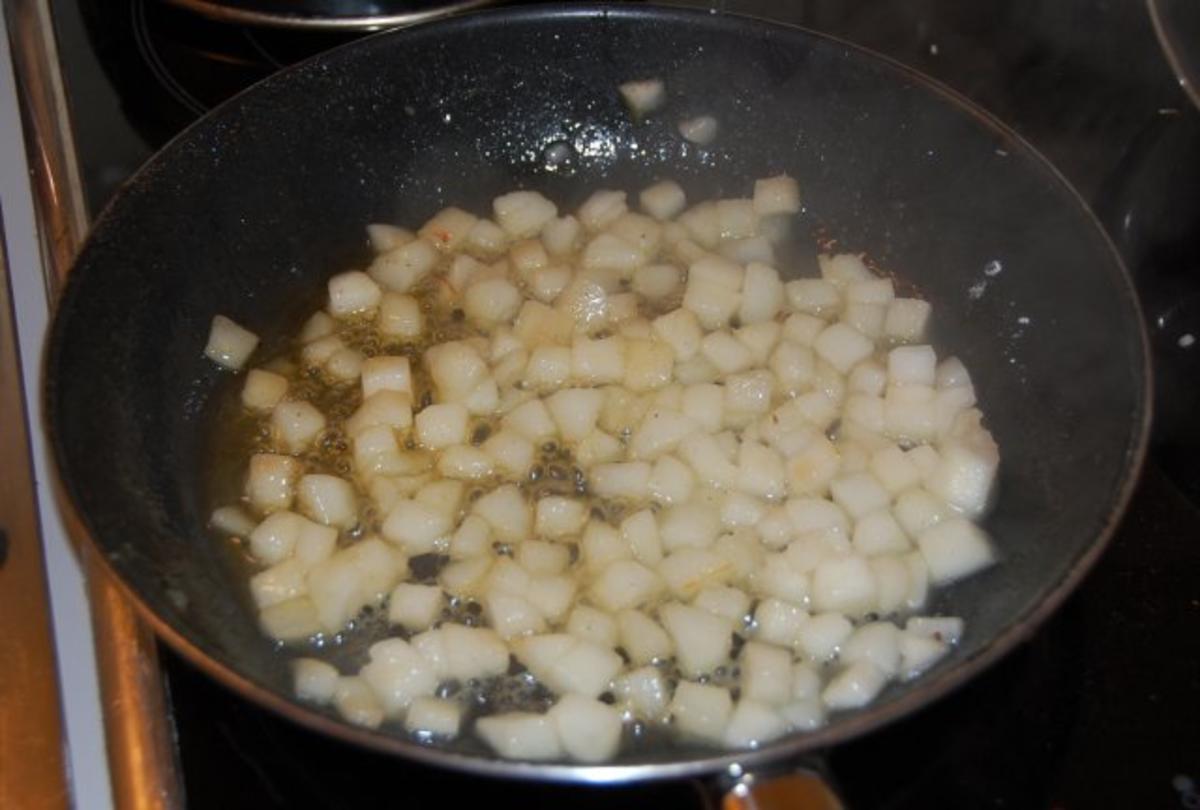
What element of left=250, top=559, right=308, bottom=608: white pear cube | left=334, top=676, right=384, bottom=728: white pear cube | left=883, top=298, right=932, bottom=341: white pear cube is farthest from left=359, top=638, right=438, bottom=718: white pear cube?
left=883, top=298, right=932, bottom=341: white pear cube

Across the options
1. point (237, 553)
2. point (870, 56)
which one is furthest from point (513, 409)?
point (870, 56)

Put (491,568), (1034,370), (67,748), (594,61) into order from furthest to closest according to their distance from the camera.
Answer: (594,61), (1034,370), (491,568), (67,748)

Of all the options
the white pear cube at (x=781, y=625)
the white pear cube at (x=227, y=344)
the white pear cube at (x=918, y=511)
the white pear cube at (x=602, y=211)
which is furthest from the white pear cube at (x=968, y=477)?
the white pear cube at (x=227, y=344)

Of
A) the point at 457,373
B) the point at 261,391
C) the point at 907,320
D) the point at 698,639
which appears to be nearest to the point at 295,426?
the point at 261,391

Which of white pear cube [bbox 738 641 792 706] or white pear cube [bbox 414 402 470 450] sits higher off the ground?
white pear cube [bbox 414 402 470 450]

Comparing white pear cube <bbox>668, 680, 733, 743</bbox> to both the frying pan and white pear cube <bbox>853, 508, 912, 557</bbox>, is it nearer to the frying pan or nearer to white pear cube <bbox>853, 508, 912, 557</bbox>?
the frying pan

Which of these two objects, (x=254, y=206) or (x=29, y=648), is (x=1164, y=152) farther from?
(x=29, y=648)

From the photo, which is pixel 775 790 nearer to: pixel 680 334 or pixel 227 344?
pixel 680 334
